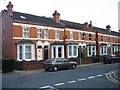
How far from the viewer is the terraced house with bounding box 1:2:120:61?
2192 cm

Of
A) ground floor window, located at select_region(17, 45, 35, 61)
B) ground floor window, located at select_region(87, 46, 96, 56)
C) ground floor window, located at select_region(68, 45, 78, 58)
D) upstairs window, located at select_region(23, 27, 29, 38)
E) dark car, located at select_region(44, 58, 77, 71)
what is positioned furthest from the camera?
ground floor window, located at select_region(87, 46, 96, 56)

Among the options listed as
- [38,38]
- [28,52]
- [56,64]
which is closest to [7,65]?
[28,52]

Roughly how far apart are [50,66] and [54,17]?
48.2 feet

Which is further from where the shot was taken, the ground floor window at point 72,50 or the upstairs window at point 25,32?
the ground floor window at point 72,50

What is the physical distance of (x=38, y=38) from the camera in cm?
2420

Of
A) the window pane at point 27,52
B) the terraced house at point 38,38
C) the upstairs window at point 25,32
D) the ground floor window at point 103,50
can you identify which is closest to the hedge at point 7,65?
the terraced house at point 38,38

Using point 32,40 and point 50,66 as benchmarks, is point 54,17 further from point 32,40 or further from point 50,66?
point 50,66

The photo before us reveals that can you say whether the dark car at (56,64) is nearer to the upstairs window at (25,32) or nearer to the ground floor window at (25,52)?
the ground floor window at (25,52)

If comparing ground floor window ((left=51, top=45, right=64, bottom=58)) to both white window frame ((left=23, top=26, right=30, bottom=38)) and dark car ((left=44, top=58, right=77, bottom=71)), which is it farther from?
dark car ((left=44, top=58, right=77, bottom=71))

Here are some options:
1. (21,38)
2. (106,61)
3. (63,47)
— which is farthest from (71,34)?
(21,38)

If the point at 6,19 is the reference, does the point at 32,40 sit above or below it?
below

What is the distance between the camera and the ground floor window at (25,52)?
2186cm

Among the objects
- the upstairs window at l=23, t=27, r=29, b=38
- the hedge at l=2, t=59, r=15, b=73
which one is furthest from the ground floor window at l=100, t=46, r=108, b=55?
the hedge at l=2, t=59, r=15, b=73

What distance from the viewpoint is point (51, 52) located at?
2575 cm
